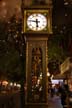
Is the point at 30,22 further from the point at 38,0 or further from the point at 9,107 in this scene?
the point at 9,107

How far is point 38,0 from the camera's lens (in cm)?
961

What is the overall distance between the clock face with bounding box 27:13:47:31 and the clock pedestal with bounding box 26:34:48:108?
0.74ft

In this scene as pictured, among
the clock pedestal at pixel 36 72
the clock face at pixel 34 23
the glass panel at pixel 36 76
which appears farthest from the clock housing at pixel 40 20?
the glass panel at pixel 36 76

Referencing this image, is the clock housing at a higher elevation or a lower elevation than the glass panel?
higher

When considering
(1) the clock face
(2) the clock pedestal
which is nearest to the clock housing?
(1) the clock face

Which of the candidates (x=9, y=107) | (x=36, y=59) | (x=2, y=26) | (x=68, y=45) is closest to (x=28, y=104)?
(x=36, y=59)

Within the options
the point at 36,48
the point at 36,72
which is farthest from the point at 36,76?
the point at 36,48

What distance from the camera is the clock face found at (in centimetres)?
969

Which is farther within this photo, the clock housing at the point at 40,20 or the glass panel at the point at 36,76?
the clock housing at the point at 40,20

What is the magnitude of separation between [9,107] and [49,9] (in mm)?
4559

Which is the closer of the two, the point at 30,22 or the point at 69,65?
the point at 30,22

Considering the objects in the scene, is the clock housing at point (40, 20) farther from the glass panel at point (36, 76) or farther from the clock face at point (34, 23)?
the glass panel at point (36, 76)

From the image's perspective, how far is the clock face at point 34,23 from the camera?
969 cm

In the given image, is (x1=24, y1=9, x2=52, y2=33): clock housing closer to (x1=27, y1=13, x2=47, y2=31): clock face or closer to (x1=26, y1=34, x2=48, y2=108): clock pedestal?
(x1=27, y1=13, x2=47, y2=31): clock face
